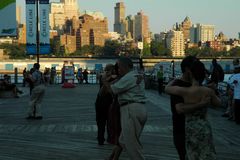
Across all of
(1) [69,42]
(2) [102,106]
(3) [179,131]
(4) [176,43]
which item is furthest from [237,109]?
(4) [176,43]

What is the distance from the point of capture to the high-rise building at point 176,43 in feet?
575

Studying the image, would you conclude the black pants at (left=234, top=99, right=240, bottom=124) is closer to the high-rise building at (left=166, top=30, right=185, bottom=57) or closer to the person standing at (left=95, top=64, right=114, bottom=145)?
the person standing at (left=95, top=64, right=114, bottom=145)

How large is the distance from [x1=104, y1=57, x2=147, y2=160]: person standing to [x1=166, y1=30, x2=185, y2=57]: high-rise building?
534 feet

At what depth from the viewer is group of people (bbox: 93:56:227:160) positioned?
18.0 feet

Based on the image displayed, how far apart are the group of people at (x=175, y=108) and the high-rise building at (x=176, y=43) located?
16123 cm

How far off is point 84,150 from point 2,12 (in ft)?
40.8

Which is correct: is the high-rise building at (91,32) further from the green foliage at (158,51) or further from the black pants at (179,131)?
the black pants at (179,131)

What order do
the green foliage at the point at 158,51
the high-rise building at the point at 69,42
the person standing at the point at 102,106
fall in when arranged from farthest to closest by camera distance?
the high-rise building at the point at 69,42 → the green foliage at the point at 158,51 → the person standing at the point at 102,106

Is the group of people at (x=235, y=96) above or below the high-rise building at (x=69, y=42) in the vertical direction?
below

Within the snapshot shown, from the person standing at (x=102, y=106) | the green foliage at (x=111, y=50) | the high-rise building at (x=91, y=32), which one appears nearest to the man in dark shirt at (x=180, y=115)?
the person standing at (x=102, y=106)

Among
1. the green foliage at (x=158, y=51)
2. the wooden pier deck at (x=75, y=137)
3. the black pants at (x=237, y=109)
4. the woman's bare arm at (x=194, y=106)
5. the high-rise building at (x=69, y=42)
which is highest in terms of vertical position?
the high-rise building at (x=69, y=42)

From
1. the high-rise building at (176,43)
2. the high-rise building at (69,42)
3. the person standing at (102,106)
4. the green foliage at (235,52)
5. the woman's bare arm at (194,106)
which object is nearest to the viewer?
the woman's bare arm at (194,106)

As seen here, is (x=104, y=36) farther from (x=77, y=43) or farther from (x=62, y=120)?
(x=62, y=120)

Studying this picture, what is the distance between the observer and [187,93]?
5.51 meters
